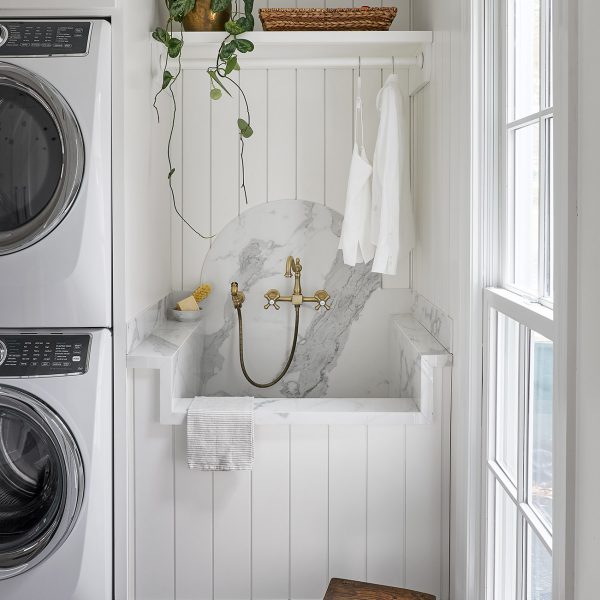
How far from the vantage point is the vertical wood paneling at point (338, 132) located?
294 centimetres

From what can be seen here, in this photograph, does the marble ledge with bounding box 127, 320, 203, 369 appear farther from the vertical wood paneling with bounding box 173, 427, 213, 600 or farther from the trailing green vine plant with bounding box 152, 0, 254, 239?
the trailing green vine plant with bounding box 152, 0, 254, 239

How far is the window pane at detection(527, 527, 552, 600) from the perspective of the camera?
152 cm

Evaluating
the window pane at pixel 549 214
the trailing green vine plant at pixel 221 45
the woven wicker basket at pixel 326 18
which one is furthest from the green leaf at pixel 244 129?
the window pane at pixel 549 214

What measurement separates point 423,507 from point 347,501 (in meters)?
0.24

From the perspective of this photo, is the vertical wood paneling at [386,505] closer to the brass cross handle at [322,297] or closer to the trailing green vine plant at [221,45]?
the brass cross handle at [322,297]

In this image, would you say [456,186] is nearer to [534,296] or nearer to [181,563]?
[534,296]

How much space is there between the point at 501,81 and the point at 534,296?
1.92 ft

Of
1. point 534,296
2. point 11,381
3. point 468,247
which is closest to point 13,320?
point 11,381

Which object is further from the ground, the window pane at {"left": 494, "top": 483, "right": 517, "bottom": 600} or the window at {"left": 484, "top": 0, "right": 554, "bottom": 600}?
the window at {"left": 484, "top": 0, "right": 554, "bottom": 600}

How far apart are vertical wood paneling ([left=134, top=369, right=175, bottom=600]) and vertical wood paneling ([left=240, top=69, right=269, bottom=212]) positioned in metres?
1.01

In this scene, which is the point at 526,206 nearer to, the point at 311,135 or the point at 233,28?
the point at 233,28

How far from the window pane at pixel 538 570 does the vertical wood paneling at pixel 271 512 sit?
843mm

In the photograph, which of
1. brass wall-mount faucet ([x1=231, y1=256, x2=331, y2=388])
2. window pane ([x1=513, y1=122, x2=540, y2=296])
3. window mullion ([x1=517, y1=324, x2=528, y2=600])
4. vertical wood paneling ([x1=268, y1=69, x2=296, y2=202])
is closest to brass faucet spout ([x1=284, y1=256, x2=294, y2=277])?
brass wall-mount faucet ([x1=231, y1=256, x2=331, y2=388])
